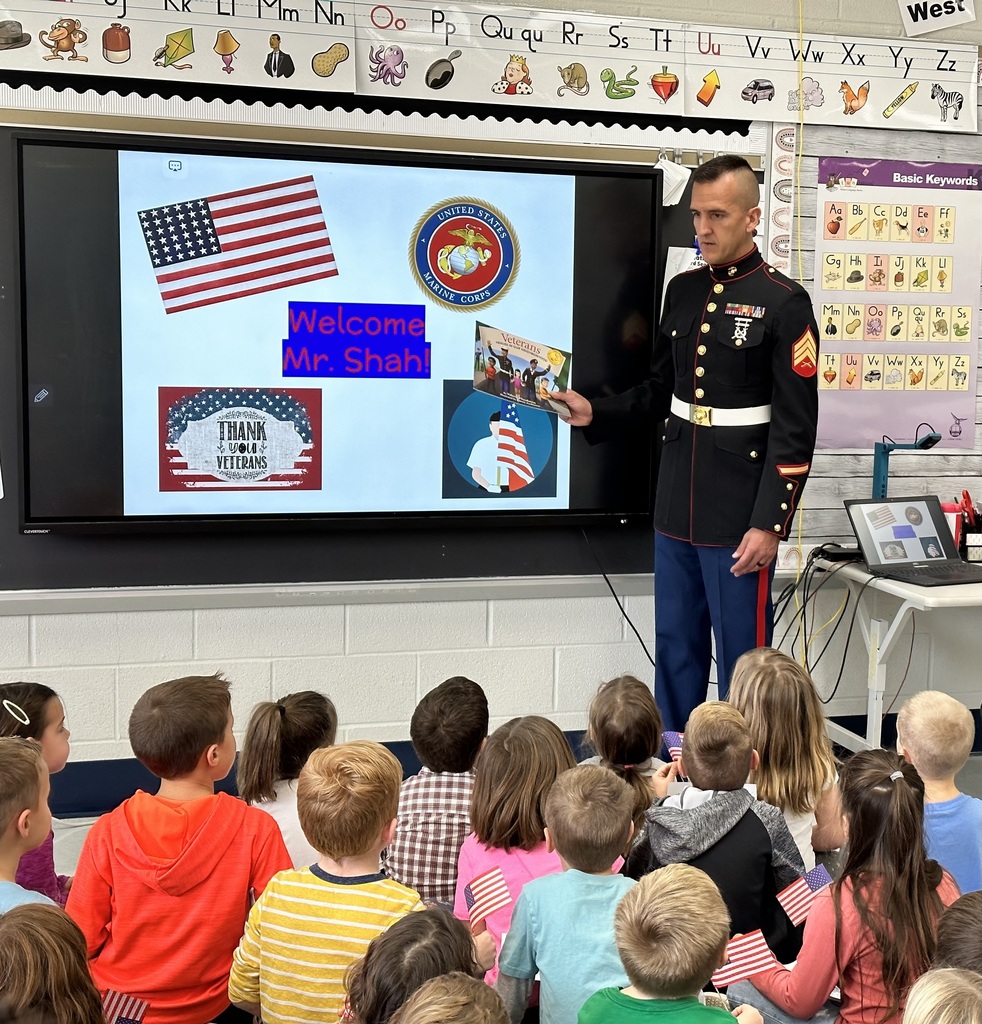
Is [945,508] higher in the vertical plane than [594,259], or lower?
lower

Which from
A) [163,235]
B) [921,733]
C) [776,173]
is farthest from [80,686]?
[776,173]

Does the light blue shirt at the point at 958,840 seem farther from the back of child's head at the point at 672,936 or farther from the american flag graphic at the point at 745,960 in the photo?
the back of child's head at the point at 672,936

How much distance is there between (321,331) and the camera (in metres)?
3.35

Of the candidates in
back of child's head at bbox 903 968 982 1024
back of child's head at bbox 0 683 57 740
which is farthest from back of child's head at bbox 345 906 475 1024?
back of child's head at bbox 0 683 57 740

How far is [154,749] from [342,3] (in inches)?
88.2

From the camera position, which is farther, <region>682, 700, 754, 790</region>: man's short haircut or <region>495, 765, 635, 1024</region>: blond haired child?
<region>682, 700, 754, 790</region>: man's short haircut

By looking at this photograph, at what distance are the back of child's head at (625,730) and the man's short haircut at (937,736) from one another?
18.8 inches

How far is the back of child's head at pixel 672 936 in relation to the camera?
4.40 feet

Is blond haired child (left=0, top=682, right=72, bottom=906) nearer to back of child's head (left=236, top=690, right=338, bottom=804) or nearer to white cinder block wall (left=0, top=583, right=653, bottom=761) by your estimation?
back of child's head (left=236, top=690, right=338, bottom=804)

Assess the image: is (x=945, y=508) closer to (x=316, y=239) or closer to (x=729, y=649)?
(x=729, y=649)

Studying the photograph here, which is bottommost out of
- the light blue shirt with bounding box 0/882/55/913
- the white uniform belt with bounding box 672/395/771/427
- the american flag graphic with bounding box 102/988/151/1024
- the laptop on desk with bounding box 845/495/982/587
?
the american flag graphic with bounding box 102/988/151/1024

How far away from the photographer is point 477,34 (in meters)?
3.37

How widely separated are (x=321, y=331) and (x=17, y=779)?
Result: 1.90 meters

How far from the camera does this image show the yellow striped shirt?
1582 mm
